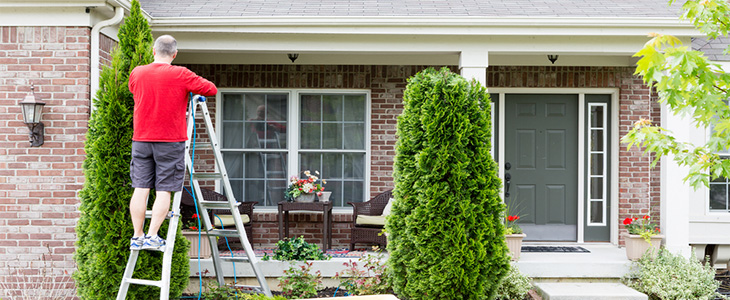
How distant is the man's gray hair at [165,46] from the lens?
11.7ft

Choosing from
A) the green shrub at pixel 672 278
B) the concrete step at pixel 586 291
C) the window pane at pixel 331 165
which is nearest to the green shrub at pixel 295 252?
the window pane at pixel 331 165

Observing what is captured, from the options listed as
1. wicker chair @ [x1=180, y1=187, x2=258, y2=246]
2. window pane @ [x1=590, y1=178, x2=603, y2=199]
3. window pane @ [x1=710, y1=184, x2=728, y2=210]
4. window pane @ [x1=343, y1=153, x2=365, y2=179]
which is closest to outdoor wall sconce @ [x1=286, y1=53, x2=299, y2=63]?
window pane @ [x1=343, y1=153, x2=365, y2=179]

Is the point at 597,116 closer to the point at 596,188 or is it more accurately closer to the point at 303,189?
the point at 596,188

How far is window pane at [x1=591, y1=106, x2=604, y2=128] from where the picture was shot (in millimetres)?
7258

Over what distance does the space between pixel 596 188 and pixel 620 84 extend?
1352mm

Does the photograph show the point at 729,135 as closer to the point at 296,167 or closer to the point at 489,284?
the point at 489,284

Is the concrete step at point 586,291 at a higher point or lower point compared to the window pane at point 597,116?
lower

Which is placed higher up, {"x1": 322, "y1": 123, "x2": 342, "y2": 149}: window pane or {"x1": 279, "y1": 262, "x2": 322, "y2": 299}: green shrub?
{"x1": 322, "y1": 123, "x2": 342, "y2": 149}: window pane

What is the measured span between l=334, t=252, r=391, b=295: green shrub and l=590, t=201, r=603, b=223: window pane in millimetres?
3301

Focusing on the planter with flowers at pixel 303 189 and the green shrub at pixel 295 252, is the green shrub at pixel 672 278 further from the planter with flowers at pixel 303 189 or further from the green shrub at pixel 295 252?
the planter with flowers at pixel 303 189

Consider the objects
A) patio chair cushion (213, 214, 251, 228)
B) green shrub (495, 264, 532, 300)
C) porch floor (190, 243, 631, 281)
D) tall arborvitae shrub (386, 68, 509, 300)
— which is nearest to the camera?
tall arborvitae shrub (386, 68, 509, 300)

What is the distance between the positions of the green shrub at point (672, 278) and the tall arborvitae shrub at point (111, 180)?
456cm

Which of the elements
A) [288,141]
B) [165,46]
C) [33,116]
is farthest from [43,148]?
[288,141]

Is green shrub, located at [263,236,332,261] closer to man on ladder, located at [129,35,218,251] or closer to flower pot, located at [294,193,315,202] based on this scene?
flower pot, located at [294,193,315,202]
